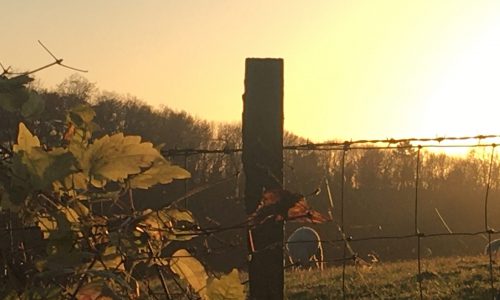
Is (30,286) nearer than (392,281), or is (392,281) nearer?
(30,286)

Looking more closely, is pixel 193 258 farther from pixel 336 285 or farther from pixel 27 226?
pixel 336 285

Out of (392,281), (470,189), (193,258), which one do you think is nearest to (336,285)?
(392,281)

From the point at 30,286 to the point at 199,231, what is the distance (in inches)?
11.0

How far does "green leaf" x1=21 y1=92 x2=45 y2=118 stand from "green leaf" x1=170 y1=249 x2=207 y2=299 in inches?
12.5

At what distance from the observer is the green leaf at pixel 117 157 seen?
111cm

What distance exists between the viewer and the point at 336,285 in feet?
32.0

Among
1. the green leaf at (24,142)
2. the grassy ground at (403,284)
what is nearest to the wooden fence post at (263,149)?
the green leaf at (24,142)

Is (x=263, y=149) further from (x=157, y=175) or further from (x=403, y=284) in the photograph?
(x=403, y=284)

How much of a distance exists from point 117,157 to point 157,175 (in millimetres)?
96

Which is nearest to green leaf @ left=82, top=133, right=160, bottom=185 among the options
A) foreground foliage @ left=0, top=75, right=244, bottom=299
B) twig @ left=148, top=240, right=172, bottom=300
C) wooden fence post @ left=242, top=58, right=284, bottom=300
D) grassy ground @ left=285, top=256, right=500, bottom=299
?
foreground foliage @ left=0, top=75, right=244, bottom=299

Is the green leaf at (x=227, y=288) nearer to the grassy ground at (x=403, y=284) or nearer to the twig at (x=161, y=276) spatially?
the twig at (x=161, y=276)

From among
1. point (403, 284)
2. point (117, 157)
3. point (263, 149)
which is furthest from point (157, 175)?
point (403, 284)

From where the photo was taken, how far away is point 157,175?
1.20 metres

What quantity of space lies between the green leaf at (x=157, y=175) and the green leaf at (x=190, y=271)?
146 mm
